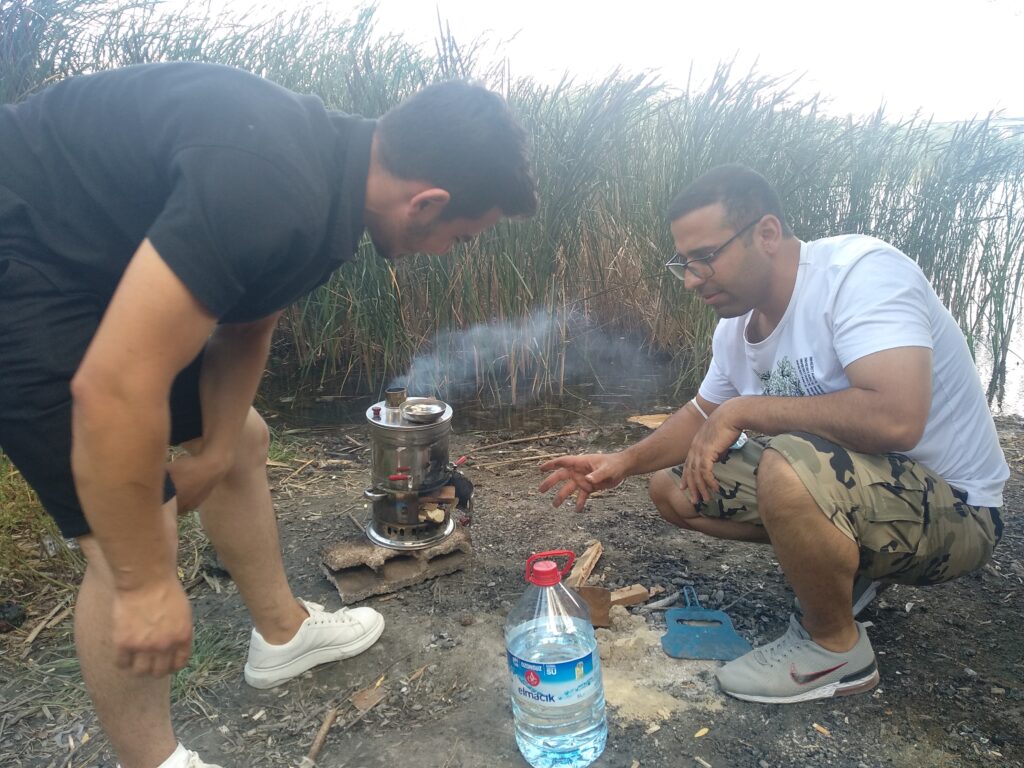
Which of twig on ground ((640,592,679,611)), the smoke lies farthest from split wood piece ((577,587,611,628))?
the smoke

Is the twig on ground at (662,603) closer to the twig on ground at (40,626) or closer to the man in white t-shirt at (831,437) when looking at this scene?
the man in white t-shirt at (831,437)

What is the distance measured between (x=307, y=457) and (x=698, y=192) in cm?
310

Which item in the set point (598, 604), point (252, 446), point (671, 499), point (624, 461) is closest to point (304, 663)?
point (252, 446)

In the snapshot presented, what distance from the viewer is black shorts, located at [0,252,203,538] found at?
1439mm

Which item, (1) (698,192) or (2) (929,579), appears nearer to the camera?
(2) (929,579)

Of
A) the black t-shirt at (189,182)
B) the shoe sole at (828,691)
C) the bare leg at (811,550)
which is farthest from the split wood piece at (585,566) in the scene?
the black t-shirt at (189,182)

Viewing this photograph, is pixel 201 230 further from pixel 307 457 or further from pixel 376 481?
pixel 307 457

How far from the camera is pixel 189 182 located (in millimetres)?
1231

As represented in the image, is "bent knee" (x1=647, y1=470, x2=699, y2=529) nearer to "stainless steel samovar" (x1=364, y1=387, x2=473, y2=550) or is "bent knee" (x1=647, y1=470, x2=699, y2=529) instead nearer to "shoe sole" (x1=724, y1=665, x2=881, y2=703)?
"shoe sole" (x1=724, y1=665, x2=881, y2=703)

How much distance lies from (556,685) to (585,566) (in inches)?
45.2

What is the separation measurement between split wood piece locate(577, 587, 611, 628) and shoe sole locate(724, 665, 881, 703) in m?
0.52

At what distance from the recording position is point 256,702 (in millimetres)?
2252

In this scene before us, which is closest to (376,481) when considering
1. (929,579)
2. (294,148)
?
(294,148)

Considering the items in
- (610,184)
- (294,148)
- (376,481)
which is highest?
(294,148)
